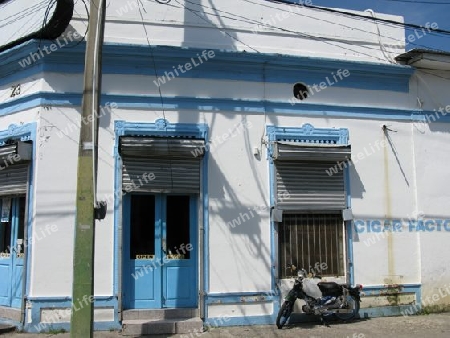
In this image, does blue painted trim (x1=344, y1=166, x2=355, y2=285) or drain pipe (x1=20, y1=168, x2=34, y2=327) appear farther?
blue painted trim (x1=344, y1=166, x2=355, y2=285)

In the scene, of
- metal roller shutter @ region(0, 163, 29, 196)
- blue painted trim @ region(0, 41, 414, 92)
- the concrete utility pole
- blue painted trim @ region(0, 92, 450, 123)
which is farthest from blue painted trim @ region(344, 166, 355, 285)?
metal roller shutter @ region(0, 163, 29, 196)

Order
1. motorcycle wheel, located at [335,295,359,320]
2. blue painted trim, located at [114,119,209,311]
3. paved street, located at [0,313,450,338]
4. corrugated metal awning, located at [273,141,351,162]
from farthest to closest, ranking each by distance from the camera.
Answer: corrugated metal awning, located at [273,141,351,162], motorcycle wheel, located at [335,295,359,320], blue painted trim, located at [114,119,209,311], paved street, located at [0,313,450,338]

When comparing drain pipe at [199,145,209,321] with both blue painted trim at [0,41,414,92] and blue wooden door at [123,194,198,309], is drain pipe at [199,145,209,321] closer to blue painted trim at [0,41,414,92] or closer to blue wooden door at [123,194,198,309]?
blue wooden door at [123,194,198,309]

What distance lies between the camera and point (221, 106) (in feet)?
31.5

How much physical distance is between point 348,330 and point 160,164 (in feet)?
14.4

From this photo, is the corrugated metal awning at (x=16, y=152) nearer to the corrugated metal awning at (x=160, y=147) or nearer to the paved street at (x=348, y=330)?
the corrugated metal awning at (x=160, y=147)

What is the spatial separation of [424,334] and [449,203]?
10.4 feet

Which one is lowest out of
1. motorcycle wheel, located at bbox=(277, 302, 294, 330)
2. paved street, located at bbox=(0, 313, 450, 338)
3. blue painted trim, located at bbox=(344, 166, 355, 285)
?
paved street, located at bbox=(0, 313, 450, 338)

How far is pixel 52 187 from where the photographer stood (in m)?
8.84

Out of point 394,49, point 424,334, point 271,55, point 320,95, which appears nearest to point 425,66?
point 394,49

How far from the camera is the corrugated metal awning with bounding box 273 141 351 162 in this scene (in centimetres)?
950

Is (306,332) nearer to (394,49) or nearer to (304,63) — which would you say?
(304,63)

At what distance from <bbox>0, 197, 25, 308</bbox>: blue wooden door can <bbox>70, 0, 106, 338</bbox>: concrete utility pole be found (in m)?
2.58

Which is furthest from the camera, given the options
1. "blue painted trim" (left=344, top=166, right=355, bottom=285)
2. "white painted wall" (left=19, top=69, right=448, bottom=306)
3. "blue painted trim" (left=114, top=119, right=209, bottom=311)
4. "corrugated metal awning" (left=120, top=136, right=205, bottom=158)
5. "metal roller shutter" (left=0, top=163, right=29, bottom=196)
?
"blue painted trim" (left=344, top=166, right=355, bottom=285)
